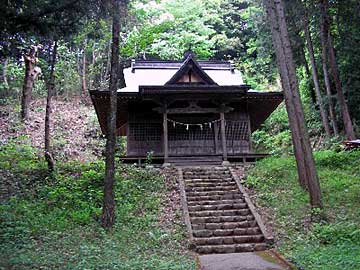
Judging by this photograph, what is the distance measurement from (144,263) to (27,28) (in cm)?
561

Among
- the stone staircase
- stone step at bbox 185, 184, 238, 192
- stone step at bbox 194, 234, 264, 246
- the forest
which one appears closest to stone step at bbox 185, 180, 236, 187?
the stone staircase

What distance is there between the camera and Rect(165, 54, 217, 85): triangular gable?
17688 mm

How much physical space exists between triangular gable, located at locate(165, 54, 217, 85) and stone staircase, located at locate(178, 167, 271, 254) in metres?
5.19

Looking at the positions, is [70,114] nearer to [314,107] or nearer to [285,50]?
[314,107]

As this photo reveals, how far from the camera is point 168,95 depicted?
16625 mm

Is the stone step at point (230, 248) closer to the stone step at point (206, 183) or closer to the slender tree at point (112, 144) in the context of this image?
the slender tree at point (112, 144)

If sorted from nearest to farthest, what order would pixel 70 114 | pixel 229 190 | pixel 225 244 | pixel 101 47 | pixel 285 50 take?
pixel 225 244 → pixel 285 50 → pixel 229 190 → pixel 70 114 → pixel 101 47

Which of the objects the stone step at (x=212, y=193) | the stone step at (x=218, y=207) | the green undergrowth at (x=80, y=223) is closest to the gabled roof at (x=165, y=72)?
the green undergrowth at (x=80, y=223)

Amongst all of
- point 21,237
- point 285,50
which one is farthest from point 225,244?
point 285,50

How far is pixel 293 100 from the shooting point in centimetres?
1045

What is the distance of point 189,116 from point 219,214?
314 inches

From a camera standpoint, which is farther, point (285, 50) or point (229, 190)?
point (229, 190)

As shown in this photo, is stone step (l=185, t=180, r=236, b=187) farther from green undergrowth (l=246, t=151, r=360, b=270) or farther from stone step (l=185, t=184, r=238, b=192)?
green undergrowth (l=246, t=151, r=360, b=270)

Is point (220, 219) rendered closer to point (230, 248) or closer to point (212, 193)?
point (230, 248)
